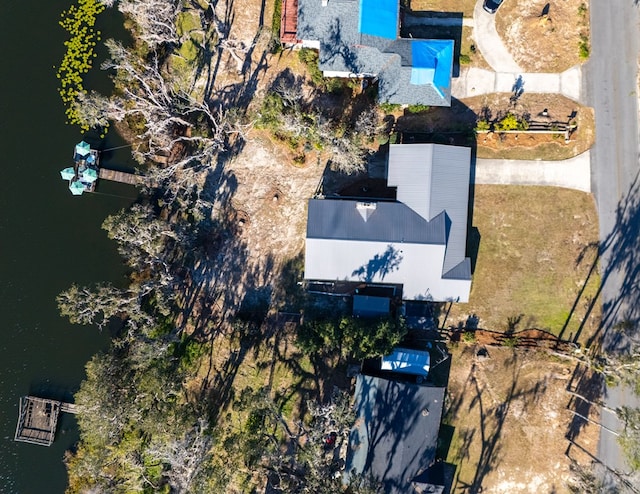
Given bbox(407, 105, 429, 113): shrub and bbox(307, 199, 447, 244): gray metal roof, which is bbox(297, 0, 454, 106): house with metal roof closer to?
bbox(407, 105, 429, 113): shrub

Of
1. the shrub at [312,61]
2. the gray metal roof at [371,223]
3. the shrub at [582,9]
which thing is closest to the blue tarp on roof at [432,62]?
the shrub at [312,61]

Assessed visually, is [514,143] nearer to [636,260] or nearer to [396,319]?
[636,260]

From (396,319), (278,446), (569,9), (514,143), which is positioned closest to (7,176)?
(278,446)

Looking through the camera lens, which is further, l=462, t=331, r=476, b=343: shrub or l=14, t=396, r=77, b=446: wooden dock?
l=14, t=396, r=77, b=446: wooden dock

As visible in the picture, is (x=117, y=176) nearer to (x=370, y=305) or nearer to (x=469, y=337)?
(x=370, y=305)

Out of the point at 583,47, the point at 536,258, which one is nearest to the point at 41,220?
the point at 536,258

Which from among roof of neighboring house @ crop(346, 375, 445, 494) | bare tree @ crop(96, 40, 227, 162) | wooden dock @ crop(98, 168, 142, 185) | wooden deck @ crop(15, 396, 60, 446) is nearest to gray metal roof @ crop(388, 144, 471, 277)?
roof of neighboring house @ crop(346, 375, 445, 494)
